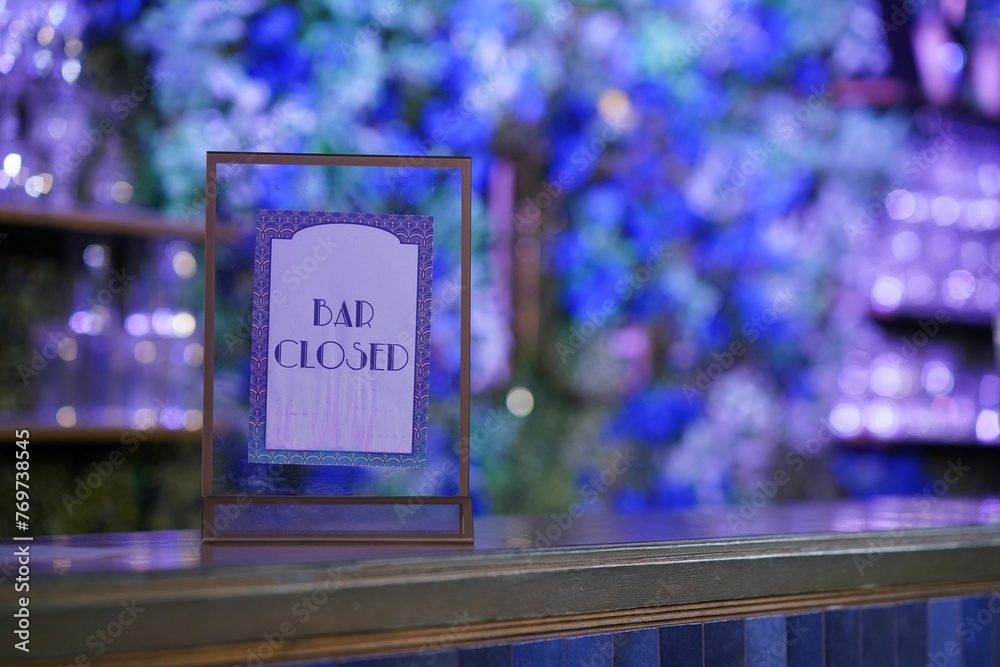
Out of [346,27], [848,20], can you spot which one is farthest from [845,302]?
[346,27]

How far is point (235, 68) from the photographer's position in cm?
276

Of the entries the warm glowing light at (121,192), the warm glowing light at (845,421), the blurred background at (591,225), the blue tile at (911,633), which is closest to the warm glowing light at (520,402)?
the blurred background at (591,225)

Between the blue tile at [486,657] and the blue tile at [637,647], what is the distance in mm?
117

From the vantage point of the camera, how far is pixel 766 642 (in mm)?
970

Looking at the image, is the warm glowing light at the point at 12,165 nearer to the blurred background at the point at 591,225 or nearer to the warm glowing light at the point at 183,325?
the blurred background at the point at 591,225

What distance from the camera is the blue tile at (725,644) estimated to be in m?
0.93

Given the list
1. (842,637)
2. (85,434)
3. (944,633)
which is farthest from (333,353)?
(85,434)

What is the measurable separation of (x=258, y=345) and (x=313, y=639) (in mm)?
267

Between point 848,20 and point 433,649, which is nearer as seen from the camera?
point 433,649

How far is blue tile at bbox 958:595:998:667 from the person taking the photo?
110 cm

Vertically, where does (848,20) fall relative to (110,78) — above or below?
above

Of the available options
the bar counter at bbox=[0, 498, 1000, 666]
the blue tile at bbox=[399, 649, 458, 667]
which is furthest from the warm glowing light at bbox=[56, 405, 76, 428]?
the blue tile at bbox=[399, 649, 458, 667]

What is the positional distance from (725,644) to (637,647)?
0.11 metres

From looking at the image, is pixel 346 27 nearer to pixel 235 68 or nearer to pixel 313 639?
pixel 235 68
